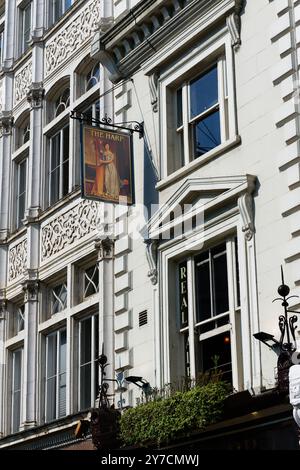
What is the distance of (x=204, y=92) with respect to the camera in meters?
20.0

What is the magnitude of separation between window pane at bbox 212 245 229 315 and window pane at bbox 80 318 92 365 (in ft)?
16.2

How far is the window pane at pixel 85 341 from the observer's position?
73.9 ft

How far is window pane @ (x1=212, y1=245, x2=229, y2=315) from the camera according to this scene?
59.6ft

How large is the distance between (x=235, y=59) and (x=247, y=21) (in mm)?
743

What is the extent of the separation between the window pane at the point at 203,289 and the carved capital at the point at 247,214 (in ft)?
5.48

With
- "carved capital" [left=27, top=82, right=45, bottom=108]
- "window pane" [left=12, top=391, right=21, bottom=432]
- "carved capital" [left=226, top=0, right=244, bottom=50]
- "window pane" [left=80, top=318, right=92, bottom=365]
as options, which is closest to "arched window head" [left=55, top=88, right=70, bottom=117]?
"carved capital" [left=27, top=82, right=45, bottom=108]

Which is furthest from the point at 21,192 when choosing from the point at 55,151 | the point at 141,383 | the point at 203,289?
the point at 203,289

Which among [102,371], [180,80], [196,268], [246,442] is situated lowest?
[246,442]

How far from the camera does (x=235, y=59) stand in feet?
61.6

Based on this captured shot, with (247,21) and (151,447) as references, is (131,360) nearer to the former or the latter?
(151,447)

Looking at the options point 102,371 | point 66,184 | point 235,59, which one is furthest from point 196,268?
point 66,184

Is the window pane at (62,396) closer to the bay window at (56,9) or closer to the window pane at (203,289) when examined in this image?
the window pane at (203,289)

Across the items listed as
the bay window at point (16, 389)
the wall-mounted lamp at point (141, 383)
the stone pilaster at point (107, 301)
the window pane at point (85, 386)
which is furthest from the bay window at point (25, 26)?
the wall-mounted lamp at point (141, 383)

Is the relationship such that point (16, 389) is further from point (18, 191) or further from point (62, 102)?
point (62, 102)
